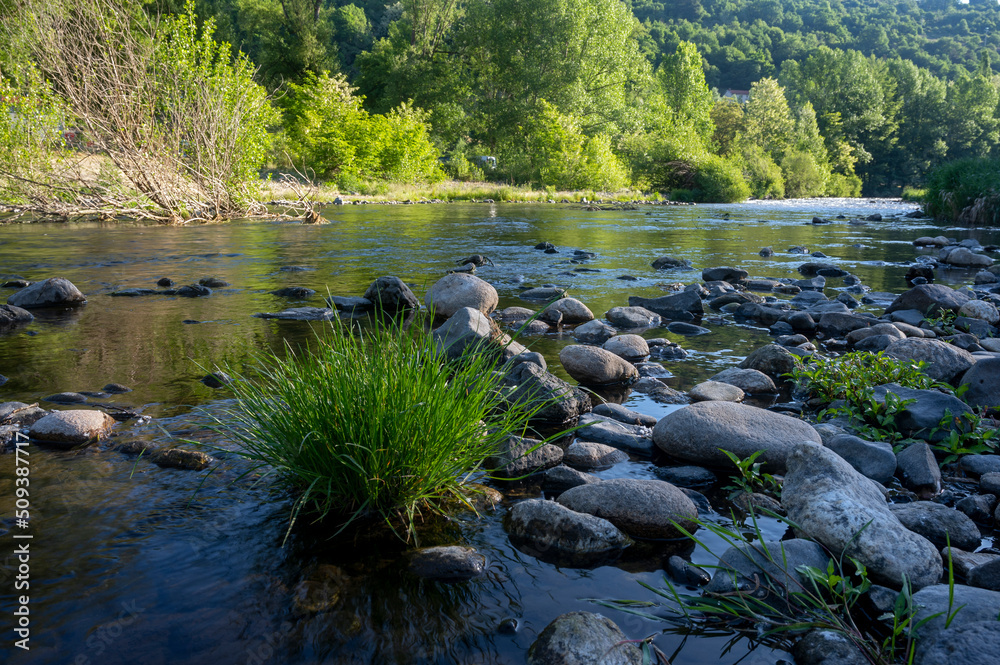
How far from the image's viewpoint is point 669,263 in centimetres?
1227

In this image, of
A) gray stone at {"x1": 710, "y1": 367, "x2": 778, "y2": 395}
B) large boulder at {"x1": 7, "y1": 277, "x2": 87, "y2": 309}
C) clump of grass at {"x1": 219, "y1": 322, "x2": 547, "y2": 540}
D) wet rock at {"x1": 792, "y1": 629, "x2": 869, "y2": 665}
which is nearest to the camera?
wet rock at {"x1": 792, "y1": 629, "x2": 869, "y2": 665}

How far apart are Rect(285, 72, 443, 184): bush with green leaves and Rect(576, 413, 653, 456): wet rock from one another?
33.7 metres

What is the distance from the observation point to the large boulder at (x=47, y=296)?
7746mm

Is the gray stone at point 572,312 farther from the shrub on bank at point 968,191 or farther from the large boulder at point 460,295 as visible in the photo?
the shrub on bank at point 968,191

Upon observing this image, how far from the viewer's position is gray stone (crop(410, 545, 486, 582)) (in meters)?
2.56

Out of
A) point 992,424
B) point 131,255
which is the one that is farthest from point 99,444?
point 131,255

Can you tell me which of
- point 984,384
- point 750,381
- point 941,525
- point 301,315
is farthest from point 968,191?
point 941,525

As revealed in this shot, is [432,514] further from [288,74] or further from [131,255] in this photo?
[288,74]

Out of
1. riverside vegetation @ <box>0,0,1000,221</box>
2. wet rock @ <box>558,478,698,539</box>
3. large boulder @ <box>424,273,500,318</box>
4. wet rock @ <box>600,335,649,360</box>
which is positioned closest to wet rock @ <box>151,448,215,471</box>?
wet rock @ <box>558,478,698,539</box>

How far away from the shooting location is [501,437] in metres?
3.01

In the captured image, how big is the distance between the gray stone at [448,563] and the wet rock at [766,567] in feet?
2.96

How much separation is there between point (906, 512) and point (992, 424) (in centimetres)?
161

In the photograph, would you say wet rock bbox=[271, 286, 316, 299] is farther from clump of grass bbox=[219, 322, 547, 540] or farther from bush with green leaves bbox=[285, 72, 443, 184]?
bush with green leaves bbox=[285, 72, 443, 184]

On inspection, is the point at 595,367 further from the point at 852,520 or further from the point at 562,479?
the point at 852,520
